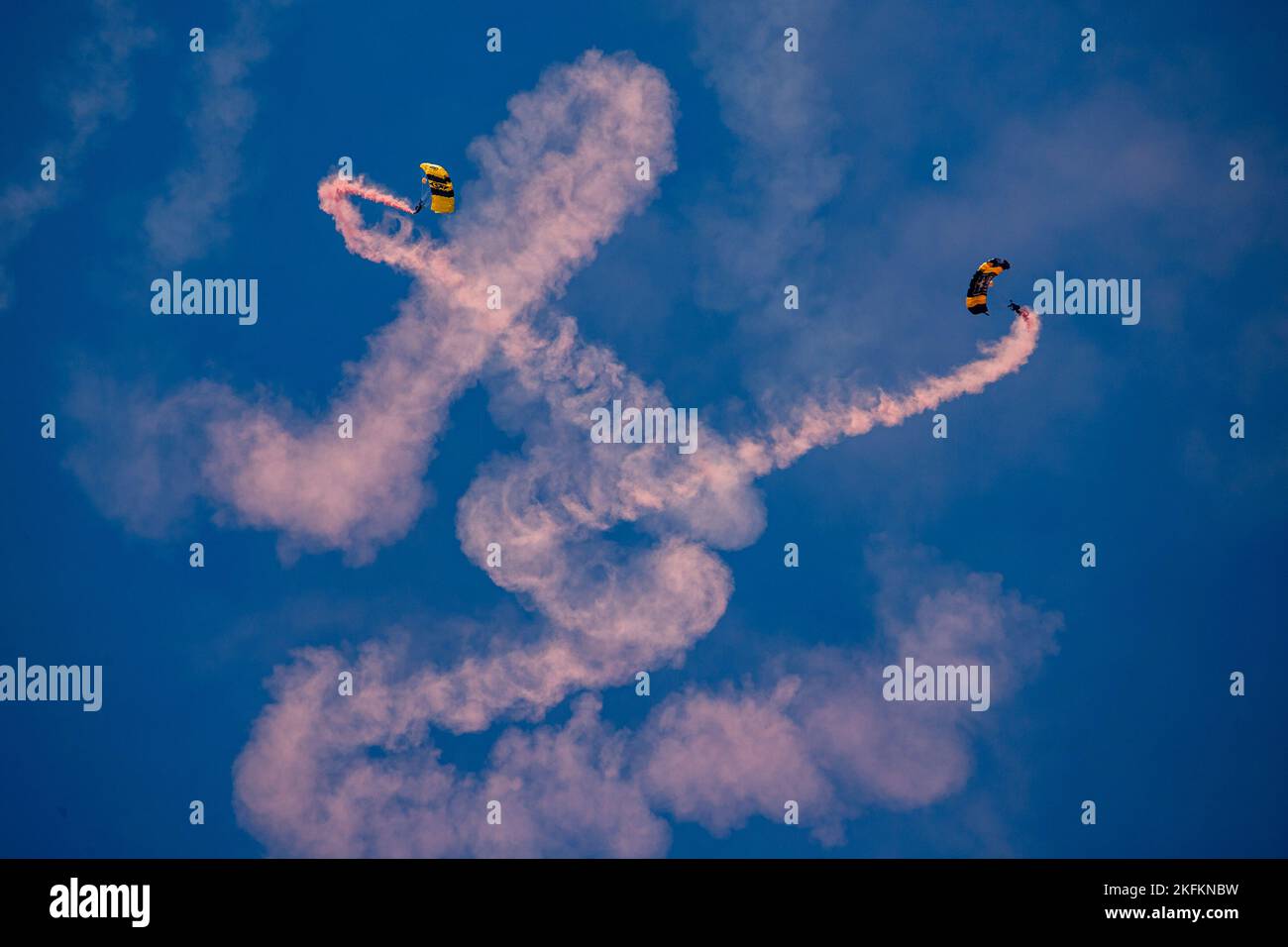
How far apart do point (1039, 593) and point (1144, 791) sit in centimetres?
746

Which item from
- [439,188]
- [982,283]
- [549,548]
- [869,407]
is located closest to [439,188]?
[439,188]

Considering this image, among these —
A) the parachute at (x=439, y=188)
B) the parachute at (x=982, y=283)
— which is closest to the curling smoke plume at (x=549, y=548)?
the parachute at (x=439, y=188)

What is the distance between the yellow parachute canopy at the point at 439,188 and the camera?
3128cm

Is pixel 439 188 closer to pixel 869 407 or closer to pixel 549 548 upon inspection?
pixel 549 548

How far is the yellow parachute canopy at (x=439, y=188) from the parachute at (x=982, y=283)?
16.1m

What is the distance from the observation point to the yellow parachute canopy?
103 ft

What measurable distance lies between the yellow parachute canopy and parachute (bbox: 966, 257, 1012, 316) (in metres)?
16.1

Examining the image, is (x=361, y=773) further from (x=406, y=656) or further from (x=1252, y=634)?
(x=1252, y=634)

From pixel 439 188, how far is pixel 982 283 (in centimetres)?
1670

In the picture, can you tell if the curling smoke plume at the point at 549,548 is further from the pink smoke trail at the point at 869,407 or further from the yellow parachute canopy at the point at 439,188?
the yellow parachute canopy at the point at 439,188

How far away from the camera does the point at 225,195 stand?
112 ft

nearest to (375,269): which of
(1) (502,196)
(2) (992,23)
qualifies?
(1) (502,196)

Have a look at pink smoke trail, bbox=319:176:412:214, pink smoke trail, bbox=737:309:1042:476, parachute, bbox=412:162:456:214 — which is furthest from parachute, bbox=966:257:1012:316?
pink smoke trail, bbox=319:176:412:214

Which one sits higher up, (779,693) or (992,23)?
A: (992,23)
